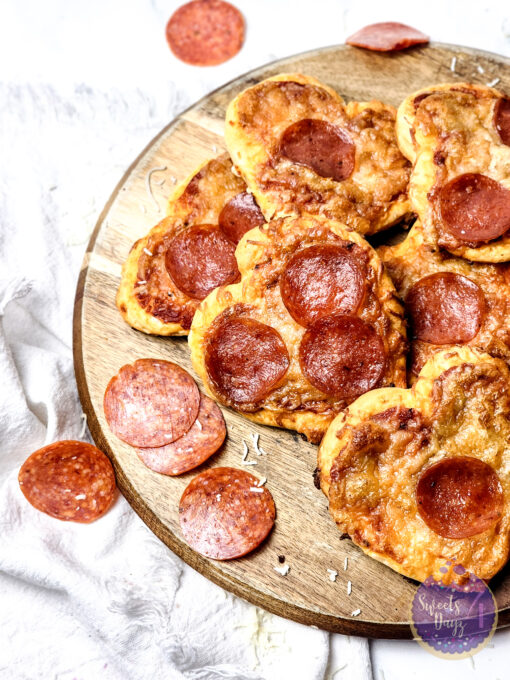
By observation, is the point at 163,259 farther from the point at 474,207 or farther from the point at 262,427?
the point at 474,207

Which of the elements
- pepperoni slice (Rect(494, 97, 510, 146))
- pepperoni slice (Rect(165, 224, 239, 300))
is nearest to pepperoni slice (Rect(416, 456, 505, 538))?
pepperoni slice (Rect(165, 224, 239, 300))

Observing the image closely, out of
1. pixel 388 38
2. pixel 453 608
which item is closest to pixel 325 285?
pixel 453 608

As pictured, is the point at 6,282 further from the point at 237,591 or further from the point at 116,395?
the point at 237,591

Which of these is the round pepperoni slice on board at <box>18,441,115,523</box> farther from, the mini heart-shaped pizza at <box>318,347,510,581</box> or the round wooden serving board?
the mini heart-shaped pizza at <box>318,347,510,581</box>

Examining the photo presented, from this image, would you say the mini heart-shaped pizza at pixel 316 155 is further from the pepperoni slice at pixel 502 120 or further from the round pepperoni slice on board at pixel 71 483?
the round pepperoni slice on board at pixel 71 483

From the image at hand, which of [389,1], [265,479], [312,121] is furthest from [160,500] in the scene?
[389,1]

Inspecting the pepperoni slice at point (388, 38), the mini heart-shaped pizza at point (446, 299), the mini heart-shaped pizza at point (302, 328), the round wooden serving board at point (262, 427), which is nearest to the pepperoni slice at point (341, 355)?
→ the mini heart-shaped pizza at point (302, 328)
